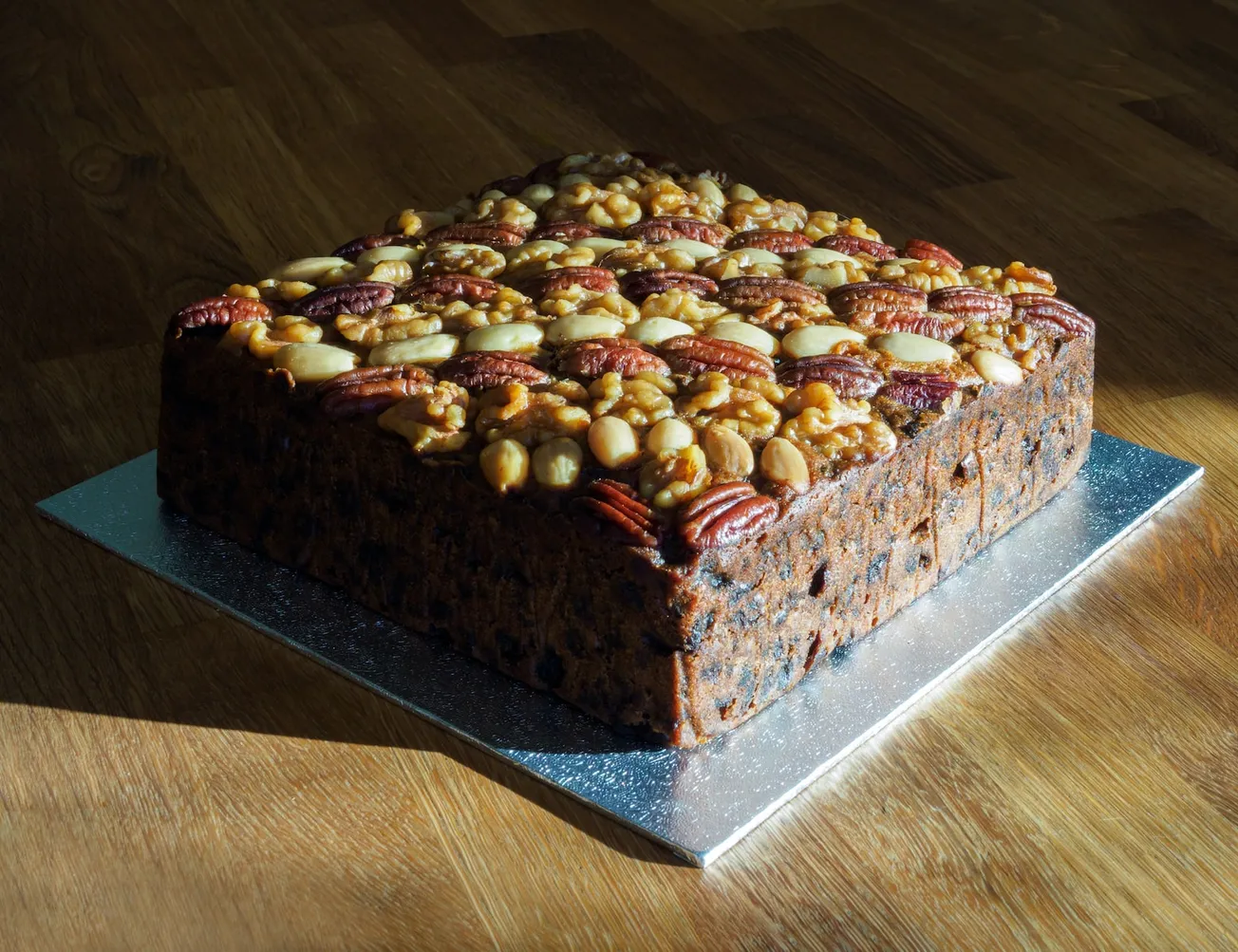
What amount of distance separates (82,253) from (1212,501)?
154 centimetres

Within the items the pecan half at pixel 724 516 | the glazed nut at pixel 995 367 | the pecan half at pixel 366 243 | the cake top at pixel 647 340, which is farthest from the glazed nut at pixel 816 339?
the pecan half at pixel 366 243

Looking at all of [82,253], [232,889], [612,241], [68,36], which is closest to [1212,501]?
[612,241]

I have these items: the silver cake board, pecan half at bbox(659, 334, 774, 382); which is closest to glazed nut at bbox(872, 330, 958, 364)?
pecan half at bbox(659, 334, 774, 382)

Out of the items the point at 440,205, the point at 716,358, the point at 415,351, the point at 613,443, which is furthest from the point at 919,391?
the point at 440,205

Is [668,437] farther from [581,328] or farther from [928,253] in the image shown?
[928,253]

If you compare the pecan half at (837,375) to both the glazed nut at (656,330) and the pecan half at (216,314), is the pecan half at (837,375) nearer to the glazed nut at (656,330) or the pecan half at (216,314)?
the glazed nut at (656,330)

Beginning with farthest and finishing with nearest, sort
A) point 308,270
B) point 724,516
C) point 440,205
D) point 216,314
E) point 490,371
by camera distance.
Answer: point 440,205 → point 308,270 → point 216,314 → point 490,371 → point 724,516

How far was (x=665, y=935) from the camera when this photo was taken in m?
1.20

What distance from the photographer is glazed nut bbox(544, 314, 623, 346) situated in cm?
149

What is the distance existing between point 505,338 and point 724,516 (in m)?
0.31

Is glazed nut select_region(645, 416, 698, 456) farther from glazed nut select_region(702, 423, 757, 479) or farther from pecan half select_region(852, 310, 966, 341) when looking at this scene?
pecan half select_region(852, 310, 966, 341)

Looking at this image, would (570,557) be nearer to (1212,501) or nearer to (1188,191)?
(1212,501)

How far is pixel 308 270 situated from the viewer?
1644 millimetres

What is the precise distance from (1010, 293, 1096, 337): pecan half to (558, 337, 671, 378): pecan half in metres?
0.39
